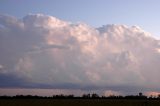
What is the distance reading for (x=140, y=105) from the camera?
8512 centimetres

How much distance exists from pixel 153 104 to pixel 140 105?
5.96 meters

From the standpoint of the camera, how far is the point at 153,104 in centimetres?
8969
